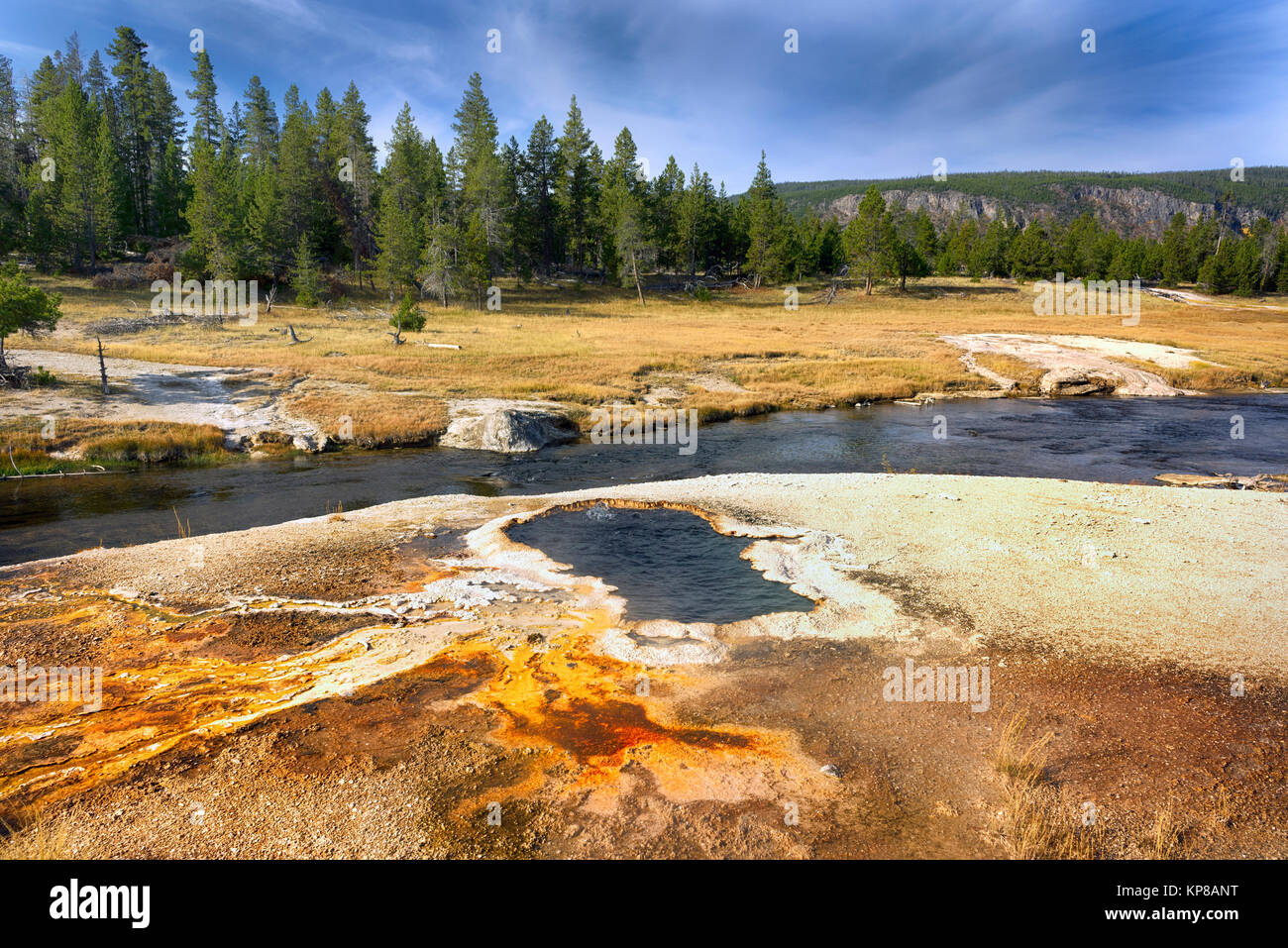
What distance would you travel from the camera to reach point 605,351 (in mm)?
48875

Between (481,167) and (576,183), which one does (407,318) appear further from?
(576,183)

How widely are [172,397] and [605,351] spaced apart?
25869 mm

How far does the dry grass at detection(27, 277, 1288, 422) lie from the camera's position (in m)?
38.8

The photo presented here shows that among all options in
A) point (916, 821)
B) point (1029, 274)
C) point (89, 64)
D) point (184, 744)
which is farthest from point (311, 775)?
point (1029, 274)

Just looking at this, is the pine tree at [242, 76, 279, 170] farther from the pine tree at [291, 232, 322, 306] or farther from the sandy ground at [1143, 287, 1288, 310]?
the sandy ground at [1143, 287, 1288, 310]

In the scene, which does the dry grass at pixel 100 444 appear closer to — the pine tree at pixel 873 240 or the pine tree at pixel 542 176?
the pine tree at pixel 542 176

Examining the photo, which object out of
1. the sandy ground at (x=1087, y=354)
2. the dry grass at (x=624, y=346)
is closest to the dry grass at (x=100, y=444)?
the dry grass at (x=624, y=346)

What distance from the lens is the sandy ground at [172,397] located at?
28828 millimetres

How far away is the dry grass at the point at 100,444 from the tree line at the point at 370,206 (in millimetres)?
36150

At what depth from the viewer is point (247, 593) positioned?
1313cm

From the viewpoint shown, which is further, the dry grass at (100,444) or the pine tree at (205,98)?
the pine tree at (205,98)

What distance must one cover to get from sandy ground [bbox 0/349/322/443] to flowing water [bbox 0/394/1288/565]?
15.4 feet

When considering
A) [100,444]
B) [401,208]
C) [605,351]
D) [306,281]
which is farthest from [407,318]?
[401,208]

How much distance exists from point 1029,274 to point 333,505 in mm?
111000
